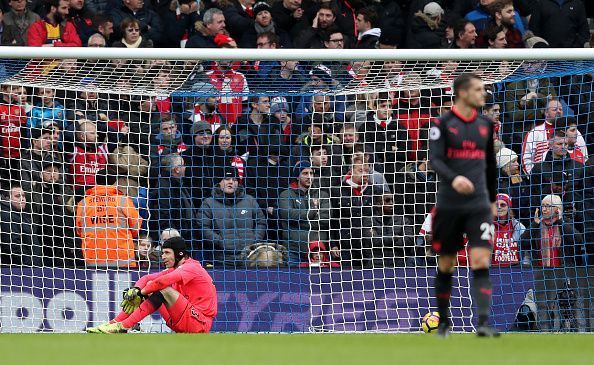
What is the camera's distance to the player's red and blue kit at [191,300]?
14.1 metres

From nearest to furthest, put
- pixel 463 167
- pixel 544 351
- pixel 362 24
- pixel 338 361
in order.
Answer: pixel 338 361 → pixel 544 351 → pixel 463 167 → pixel 362 24

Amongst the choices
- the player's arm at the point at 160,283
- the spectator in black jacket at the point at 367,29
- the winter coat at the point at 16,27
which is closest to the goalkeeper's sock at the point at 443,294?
the player's arm at the point at 160,283

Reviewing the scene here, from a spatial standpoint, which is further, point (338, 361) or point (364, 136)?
point (364, 136)

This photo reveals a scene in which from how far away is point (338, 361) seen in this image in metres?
8.04

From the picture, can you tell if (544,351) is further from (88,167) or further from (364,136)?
(88,167)

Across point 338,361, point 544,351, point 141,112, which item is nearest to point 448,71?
point 141,112

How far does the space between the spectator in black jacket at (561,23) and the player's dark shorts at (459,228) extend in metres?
8.11

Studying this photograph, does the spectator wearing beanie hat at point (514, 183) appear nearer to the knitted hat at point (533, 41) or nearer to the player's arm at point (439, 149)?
the knitted hat at point (533, 41)

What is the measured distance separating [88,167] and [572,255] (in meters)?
5.69

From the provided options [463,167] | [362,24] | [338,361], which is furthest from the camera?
[362,24]

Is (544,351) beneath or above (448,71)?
beneath

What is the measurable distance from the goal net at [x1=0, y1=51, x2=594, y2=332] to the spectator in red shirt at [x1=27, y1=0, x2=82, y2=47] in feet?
6.51

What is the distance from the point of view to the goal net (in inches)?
583

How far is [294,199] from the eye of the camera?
15.2 m
